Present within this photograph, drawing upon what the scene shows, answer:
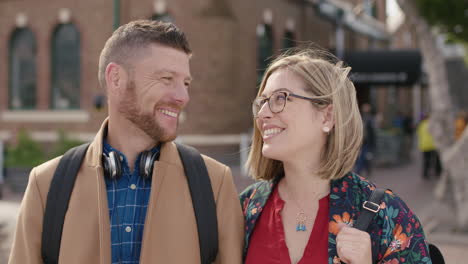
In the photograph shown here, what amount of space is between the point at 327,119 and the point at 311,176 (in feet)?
0.94

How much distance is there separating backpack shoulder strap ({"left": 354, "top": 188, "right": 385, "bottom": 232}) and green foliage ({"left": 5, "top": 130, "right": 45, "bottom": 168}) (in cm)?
1101

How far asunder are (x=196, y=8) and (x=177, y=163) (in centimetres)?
1410

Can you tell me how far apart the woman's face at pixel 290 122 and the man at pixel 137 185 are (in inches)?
11.5

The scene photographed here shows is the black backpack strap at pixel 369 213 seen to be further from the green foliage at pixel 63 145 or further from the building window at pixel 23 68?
the building window at pixel 23 68

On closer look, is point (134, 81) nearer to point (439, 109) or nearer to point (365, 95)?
point (439, 109)

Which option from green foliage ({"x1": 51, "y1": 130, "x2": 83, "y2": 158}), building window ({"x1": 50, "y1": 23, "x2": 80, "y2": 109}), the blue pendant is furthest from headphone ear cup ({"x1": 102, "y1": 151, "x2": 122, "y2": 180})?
building window ({"x1": 50, "y1": 23, "x2": 80, "y2": 109})

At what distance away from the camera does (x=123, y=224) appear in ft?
7.06

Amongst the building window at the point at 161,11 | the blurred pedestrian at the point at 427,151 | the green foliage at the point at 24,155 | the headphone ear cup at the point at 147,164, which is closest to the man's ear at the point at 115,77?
the headphone ear cup at the point at 147,164

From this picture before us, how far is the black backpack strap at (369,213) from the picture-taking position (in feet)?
7.16

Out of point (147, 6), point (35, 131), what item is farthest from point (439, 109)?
point (35, 131)

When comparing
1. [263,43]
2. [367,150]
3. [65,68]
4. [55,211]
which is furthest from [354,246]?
[65,68]

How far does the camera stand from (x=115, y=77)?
7.50 ft

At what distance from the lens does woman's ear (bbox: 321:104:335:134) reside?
2.43 m

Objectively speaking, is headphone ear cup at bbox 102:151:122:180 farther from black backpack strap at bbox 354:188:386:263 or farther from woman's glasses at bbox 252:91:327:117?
black backpack strap at bbox 354:188:386:263
